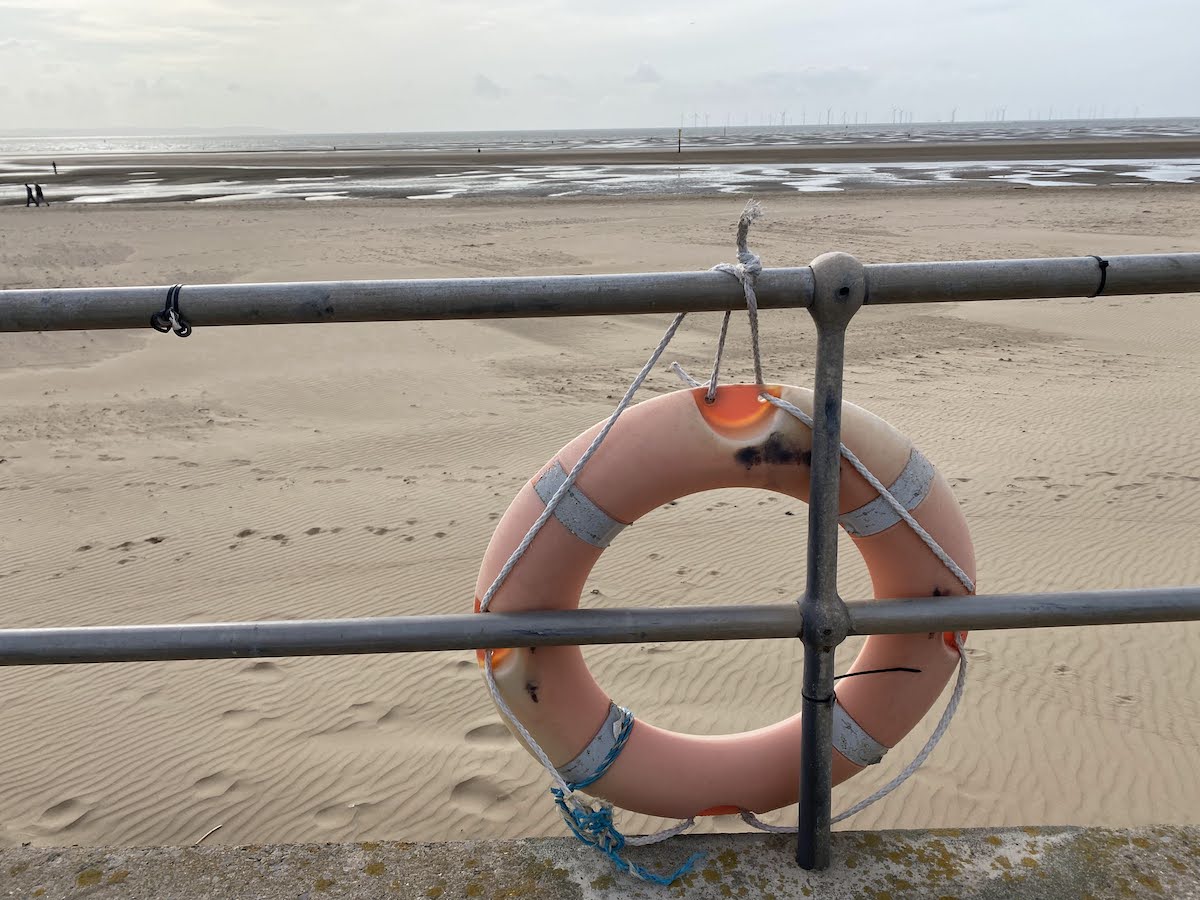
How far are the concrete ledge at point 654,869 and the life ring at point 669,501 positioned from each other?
0.48ft

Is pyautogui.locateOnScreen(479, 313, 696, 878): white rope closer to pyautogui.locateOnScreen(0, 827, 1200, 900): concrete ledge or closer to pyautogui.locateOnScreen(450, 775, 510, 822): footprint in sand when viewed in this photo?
pyautogui.locateOnScreen(0, 827, 1200, 900): concrete ledge

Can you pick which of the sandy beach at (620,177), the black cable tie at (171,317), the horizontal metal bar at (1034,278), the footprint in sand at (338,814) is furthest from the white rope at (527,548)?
the sandy beach at (620,177)

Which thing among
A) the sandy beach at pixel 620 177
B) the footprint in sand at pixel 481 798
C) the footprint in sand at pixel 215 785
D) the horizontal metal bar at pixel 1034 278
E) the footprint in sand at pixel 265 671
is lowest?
the footprint in sand at pixel 215 785

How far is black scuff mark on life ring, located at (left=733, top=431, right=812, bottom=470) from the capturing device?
1.54m

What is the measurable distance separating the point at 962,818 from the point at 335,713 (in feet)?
8.17

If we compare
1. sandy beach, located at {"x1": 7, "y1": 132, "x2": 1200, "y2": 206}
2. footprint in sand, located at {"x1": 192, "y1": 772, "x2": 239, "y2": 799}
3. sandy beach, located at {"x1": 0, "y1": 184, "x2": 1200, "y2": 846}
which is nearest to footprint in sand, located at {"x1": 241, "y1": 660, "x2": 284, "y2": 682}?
sandy beach, located at {"x1": 0, "y1": 184, "x2": 1200, "y2": 846}

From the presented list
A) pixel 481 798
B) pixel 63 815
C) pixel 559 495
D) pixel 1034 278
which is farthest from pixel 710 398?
pixel 63 815

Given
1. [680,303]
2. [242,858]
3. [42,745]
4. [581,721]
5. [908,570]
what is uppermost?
[680,303]

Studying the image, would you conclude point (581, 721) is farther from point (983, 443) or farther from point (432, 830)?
point (983, 443)

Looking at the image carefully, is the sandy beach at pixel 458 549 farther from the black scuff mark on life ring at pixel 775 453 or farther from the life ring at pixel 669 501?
the black scuff mark on life ring at pixel 775 453

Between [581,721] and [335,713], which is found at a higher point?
[581,721]

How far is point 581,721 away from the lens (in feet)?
5.79

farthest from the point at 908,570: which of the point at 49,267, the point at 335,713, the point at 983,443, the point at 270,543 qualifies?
the point at 49,267

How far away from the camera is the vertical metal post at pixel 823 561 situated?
1364 millimetres
